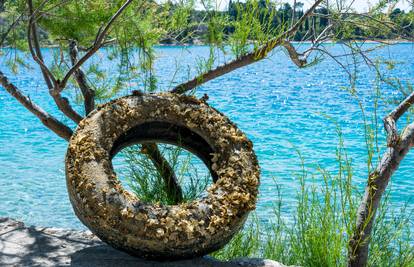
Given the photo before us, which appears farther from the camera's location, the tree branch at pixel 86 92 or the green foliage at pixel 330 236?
the tree branch at pixel 86 92

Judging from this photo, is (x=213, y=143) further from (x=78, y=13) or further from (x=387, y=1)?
(x=387, y=1)

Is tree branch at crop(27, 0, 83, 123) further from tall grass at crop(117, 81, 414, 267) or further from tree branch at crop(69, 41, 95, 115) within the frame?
tall grass at crop(117, 81, 414, 267)

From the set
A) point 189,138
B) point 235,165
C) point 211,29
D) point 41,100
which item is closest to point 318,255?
point 235,165

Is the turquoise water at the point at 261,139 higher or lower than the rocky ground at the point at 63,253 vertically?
lower

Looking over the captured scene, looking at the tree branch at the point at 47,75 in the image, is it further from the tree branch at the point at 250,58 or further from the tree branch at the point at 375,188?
the tree branch at the point at 375,188

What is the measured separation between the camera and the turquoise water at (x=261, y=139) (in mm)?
5168

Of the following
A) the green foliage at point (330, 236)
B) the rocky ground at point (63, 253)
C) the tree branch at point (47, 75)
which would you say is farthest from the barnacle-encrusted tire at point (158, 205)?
the tree branch at point (47, 75)

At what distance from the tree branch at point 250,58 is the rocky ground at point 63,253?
960mm

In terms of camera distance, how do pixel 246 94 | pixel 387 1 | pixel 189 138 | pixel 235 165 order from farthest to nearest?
pixel 246 94, pixel 387 1, pixel 189 138, pixel 235 165

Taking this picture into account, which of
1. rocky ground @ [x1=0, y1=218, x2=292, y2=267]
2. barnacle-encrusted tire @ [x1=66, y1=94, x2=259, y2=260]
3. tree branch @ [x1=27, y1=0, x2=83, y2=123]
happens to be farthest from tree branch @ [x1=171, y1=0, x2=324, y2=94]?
rocky ground @ [x1=0, y1=218, x2=292, y2=267]

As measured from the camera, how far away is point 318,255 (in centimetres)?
244

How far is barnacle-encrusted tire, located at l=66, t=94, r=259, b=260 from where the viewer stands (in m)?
2.07

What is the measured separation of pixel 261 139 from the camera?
8.52 metres

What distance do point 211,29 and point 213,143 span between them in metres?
0.76
